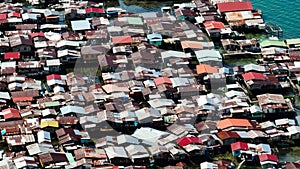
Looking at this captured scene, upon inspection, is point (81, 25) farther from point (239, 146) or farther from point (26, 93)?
point (239, 146)

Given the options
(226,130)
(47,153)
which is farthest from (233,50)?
(47,153)

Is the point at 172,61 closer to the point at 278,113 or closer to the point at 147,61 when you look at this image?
the point at 147,61

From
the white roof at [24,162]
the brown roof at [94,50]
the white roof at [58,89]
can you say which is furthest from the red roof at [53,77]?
the white roof at [24,162]

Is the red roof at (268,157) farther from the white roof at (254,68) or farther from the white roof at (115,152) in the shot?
the white roof at (254,68)

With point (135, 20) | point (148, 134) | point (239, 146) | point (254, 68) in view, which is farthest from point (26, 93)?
point (254, 68)

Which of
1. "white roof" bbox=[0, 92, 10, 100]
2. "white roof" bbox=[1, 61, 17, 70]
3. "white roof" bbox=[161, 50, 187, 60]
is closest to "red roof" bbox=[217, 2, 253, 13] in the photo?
"white roof" bbox=[161, 50, 187, 60]

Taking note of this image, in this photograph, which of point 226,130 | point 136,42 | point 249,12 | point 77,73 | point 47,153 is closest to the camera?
point 47,153

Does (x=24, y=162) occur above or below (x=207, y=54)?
below
